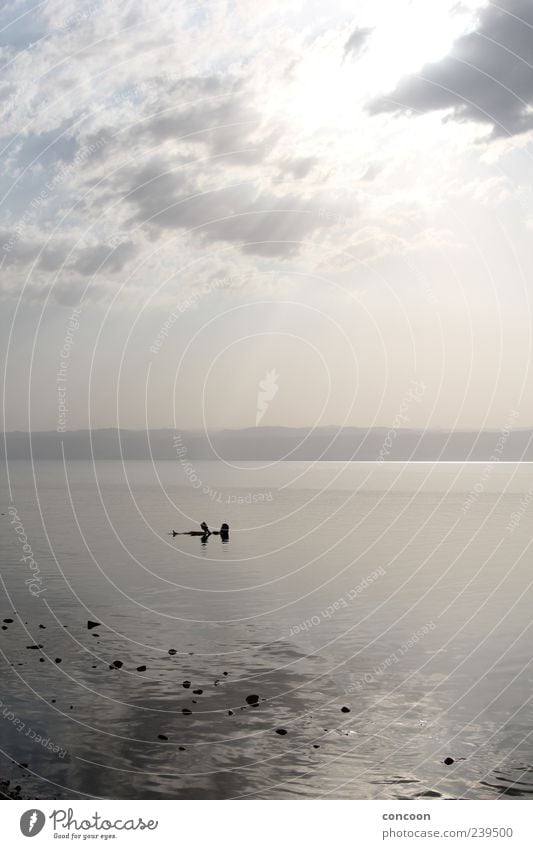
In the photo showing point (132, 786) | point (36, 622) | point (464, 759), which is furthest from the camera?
point (36, 622)

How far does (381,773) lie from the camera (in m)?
26.3

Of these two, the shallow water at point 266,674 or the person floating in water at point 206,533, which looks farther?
the person floating in water at point 206,533

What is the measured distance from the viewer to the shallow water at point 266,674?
85.9ft

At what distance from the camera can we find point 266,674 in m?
37.9

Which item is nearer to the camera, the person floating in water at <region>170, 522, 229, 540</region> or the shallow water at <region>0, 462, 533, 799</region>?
the shallow water at <region>0, 462, 533, 799</region>

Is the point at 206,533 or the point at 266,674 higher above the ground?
the point at 206,533

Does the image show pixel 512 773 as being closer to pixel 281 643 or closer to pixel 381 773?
pixel 381 773

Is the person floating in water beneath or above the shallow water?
above

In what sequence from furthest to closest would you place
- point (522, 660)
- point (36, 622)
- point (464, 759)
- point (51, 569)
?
point (51, 569)
point (36, 622)
point (522, 660)
point (464, 759)

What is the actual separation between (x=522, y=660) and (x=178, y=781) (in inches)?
956

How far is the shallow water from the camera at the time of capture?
26188 mm

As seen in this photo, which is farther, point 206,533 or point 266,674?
point 206,533

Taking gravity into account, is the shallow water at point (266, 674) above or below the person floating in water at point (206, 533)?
below

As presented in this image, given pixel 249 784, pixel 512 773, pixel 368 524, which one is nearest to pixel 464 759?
pixel 512 773
